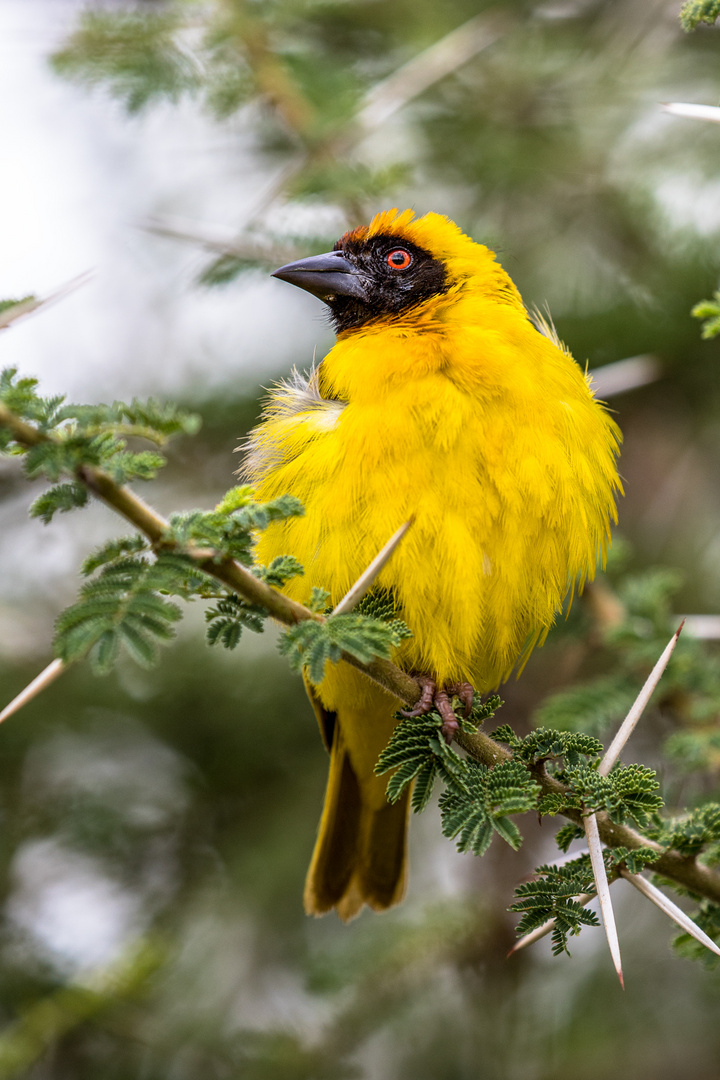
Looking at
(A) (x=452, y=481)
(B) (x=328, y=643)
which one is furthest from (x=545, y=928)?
(A) (x=452, y=481)

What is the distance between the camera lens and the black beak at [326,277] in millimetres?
3121

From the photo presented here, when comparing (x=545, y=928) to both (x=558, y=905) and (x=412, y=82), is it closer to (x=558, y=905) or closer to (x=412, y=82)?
(x=558, y=905)

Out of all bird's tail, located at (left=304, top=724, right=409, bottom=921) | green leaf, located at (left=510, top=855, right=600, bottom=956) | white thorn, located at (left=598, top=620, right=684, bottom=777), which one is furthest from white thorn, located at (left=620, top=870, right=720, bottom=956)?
bird's tail, located at (left=304, top=724, right=409, bottom=921)

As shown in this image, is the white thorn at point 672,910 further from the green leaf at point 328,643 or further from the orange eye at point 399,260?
the orange eye at point 399,260

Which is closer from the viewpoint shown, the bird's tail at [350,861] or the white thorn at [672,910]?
the white thorn at [672,910]

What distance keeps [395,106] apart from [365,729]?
2.02 metres

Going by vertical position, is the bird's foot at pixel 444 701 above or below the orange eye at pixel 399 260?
below

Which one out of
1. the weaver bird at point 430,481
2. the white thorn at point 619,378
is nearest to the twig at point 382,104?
the weaver bird at point 430,481

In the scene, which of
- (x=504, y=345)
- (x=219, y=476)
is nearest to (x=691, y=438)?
(x=504, y=345)

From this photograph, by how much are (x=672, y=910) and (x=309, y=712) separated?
95.5 inches

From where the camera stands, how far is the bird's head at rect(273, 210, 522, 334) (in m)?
3.07

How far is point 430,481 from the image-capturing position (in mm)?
2414

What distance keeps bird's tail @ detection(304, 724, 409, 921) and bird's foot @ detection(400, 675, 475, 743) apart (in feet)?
2.51

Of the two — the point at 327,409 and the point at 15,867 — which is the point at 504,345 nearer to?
the point at 327,409
